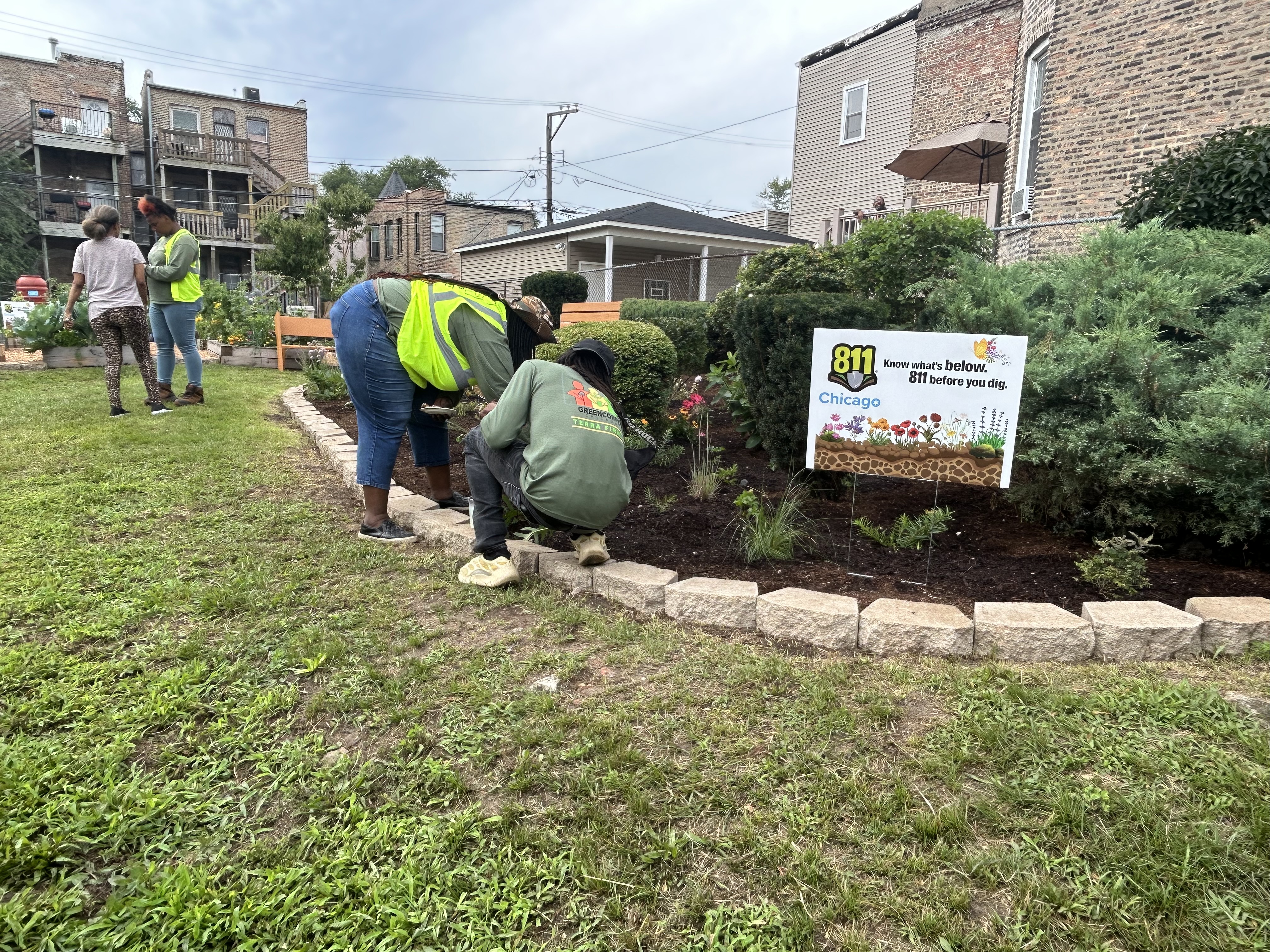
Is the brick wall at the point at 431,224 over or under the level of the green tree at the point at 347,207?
over

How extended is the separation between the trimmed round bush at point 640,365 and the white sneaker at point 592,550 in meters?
1.91

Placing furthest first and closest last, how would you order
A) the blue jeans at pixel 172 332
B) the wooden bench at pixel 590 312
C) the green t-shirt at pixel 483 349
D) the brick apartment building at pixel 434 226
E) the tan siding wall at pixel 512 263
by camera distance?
the brick apartment building at pixel 434 226 → the tan siding wall at pixel 512 263 → the wooden bench at pixel 590 312 → the blue jeans at pixel 172 332 → the green t-shirt at pixel 483 349

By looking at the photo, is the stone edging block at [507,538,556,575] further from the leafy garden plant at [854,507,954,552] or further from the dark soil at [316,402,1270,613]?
the leafy garden plant at [854,507,954,552]

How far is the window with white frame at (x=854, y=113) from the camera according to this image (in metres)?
18.8

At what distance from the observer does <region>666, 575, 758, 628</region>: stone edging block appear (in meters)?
2.92

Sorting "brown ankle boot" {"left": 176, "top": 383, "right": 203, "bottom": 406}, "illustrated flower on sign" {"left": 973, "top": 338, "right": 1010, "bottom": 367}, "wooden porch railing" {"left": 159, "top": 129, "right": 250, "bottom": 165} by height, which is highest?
"wooden porch railing" {"left": 159, "top": 129, "right": 250, "bottom": 165}

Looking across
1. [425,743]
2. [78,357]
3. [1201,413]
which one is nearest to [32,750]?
[425,743]

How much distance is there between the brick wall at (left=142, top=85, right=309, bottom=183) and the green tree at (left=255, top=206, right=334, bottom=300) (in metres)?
18.2

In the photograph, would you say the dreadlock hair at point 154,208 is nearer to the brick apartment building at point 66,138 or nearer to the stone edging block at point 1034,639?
the stone edging block at point 1034,639

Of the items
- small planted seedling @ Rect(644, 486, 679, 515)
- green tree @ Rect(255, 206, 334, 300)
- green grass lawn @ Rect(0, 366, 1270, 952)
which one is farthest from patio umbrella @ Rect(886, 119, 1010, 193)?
green tree @ Rect(255, 206, 334, 300)

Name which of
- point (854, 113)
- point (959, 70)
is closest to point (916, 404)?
point (959, 70)

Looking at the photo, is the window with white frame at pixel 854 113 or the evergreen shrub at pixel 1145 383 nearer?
the evergreen shrub at pixel 1145 383

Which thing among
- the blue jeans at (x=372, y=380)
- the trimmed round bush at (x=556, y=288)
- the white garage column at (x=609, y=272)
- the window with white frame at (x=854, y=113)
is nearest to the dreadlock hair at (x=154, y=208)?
the blue jeans at (x=372, y=380)

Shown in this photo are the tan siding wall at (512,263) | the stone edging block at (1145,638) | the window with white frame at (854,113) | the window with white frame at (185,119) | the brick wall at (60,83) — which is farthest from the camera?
the window with white frame at (185,119)
